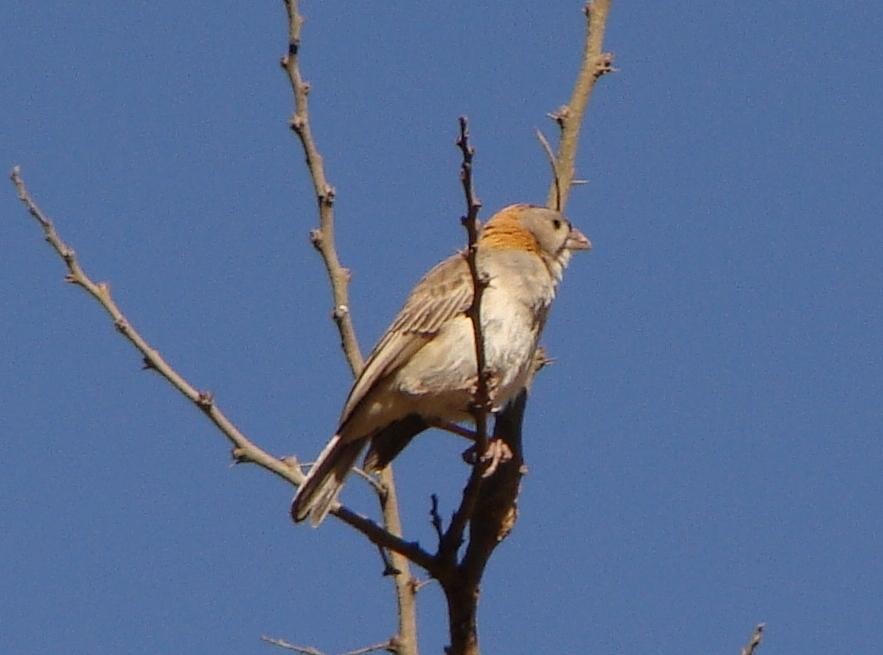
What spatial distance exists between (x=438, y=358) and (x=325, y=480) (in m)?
0.83

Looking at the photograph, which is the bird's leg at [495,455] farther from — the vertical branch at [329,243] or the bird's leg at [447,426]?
the bird's leg at [447,426]

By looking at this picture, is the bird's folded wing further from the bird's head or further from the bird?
the bird's head

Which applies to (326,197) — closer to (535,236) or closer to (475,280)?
(475,280)

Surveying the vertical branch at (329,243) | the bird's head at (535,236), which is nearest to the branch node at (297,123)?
the vertical branch at (329,243)

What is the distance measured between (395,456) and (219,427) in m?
1.60

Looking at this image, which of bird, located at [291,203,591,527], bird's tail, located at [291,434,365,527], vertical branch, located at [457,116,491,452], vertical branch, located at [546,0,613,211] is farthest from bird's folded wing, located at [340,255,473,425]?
vertical branch, located at [457,116,491,452]

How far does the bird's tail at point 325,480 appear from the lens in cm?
564

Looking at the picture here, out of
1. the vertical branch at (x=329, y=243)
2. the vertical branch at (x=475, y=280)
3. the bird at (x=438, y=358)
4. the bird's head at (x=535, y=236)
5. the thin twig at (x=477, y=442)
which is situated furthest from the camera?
the bird's head at (x=535, y=236)

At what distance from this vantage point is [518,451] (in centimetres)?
514

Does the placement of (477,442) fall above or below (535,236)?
below

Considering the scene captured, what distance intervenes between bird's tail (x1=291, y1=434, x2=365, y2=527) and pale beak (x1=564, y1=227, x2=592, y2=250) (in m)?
1.69

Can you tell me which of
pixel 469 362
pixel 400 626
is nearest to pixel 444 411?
pixel 469 362

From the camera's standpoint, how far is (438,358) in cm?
644

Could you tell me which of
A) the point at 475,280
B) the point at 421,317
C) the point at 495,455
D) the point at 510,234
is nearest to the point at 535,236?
the point at 510,234
